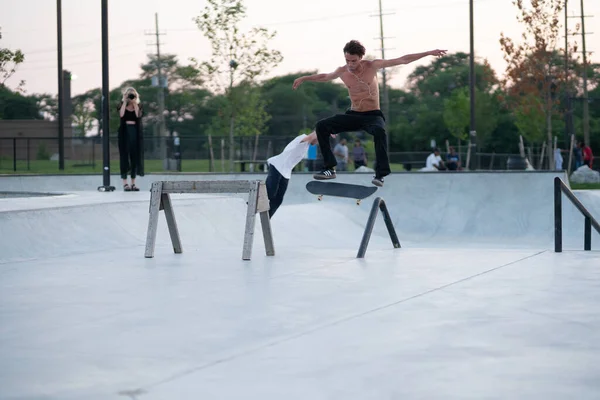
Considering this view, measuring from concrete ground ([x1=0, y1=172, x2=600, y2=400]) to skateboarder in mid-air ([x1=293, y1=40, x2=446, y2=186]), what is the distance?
125 cm

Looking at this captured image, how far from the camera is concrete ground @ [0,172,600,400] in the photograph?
429cm

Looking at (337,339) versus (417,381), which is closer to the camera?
(417,381)

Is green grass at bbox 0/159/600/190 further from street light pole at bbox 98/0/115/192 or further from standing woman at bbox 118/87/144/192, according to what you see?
standing woman at bbox 118/87/144/192

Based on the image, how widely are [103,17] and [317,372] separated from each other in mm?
14255

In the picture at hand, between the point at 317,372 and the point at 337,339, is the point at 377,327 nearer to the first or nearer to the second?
the point at 337,339

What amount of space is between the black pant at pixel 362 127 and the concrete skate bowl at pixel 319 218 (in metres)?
1.23

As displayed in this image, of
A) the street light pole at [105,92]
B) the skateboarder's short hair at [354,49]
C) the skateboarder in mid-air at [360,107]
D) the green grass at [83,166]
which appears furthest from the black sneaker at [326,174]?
the green grass at [83,166]

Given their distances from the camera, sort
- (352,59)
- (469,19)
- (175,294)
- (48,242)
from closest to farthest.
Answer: (175,294), (352,59), (48,242), (469,19)

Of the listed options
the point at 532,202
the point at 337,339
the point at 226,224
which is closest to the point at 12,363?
the point at 337,339

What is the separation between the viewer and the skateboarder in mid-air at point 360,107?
10023 millimetres

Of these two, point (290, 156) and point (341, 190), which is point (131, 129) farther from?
point (341, 190)

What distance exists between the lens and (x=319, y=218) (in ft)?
60.6

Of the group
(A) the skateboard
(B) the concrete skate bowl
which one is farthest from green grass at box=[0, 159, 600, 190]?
(A) the skateboard

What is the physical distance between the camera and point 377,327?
5.61 metres
